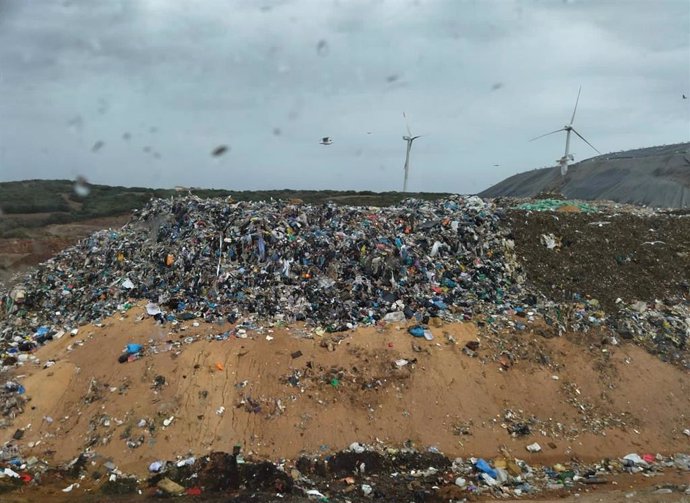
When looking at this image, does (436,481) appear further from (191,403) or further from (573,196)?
(573,196)

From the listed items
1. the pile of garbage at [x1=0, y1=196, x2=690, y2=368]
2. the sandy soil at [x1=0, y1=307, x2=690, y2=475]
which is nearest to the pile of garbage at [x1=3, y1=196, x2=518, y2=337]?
the pile of garbage at [x1=0, y1=196, x2=690, y2=368]

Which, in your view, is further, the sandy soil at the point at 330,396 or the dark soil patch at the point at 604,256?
the dark soil patch at the point at 604,256

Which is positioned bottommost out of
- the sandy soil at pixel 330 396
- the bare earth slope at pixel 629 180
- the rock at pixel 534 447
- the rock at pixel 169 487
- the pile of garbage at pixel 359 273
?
the rock at pixel 169 487

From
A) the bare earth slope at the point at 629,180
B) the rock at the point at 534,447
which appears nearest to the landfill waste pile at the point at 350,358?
the rock at the point at 534,447

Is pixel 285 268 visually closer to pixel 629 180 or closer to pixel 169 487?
pixel 169 487

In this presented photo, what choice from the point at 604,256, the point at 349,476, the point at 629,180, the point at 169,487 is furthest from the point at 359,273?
the point at 629,180

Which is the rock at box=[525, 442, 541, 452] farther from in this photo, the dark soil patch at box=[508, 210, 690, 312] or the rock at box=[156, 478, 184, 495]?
the rock at box=[156, 478, 184, 495]

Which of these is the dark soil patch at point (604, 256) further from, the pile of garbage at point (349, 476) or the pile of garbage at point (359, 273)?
the pile of garbage at point (349, 476)
